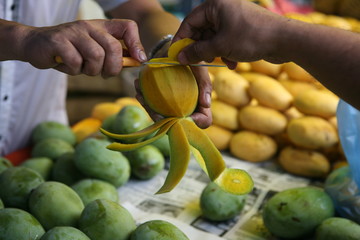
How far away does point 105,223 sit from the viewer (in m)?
0.76

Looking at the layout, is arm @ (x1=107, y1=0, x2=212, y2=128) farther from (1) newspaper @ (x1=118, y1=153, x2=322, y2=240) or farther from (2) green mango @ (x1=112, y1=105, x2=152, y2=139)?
(1) newspaper @ (x1=118, y1=153, x2=322, y2=240)

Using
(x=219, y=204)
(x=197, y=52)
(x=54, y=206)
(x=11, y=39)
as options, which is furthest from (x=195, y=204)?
(x=11, y=39)

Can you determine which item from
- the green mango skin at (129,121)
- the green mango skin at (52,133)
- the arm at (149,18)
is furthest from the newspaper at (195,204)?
the arm at (149,18)

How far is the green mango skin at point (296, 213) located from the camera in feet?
2.91

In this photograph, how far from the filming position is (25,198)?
0.86 meters

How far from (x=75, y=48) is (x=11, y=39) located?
0.12 metres

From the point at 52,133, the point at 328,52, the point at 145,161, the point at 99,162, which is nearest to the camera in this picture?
the point at 328,52

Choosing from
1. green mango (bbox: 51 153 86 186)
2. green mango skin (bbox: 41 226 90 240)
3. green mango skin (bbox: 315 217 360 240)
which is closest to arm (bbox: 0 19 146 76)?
green mango skin (bbox: 41 226 90 240)

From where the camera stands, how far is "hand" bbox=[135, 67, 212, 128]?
2.64 ft

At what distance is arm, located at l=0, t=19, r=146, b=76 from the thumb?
106 millimetres

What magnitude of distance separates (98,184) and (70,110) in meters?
1.51

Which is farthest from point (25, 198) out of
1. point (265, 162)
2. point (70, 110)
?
point (70, 110)

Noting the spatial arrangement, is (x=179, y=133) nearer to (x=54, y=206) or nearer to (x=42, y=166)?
(x=54, y=206)

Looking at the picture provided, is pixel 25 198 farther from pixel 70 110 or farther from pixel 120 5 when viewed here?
pixel 70 110
